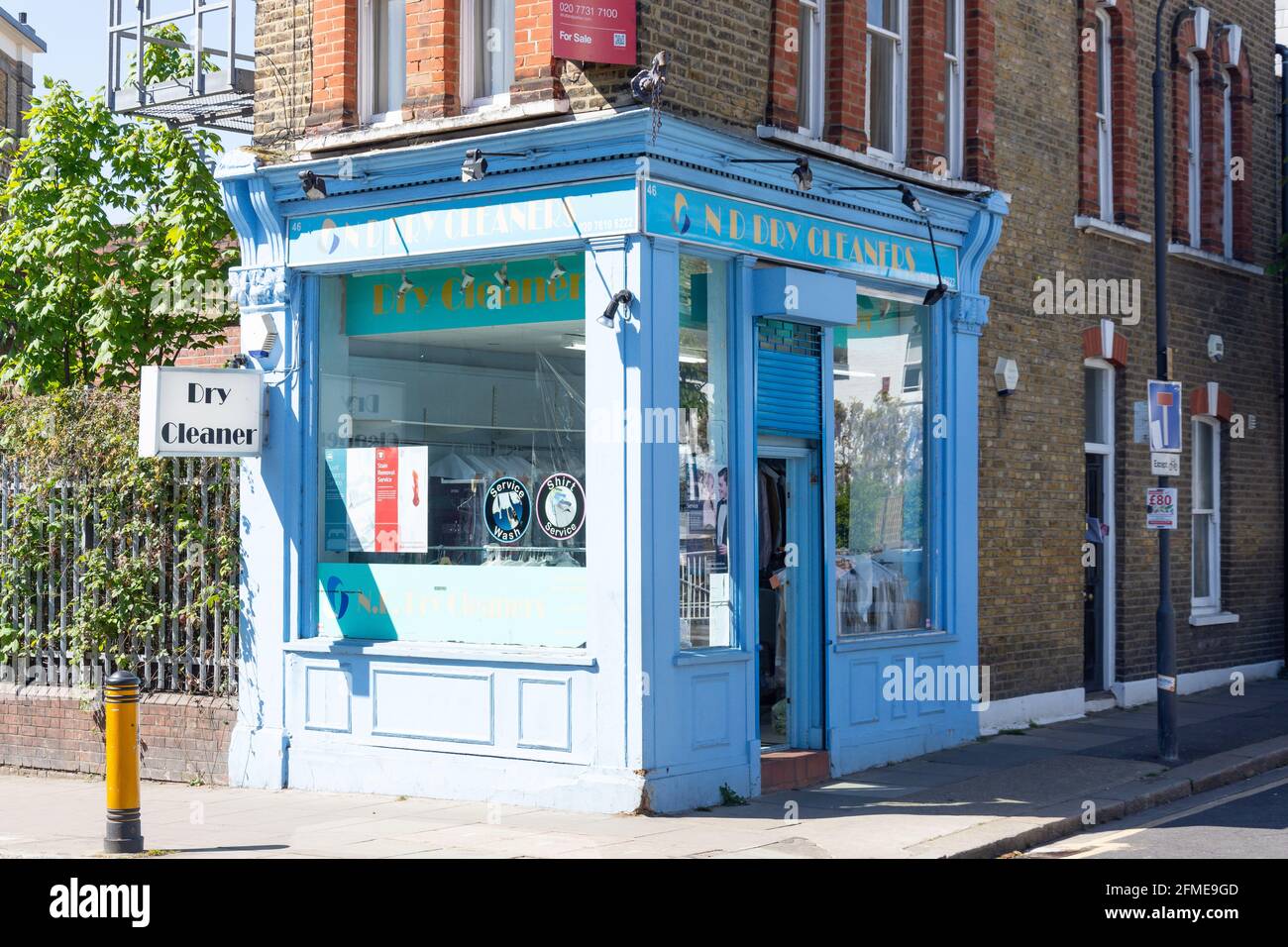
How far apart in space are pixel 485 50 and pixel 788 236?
2.74 metres

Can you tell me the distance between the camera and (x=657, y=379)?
10.8m

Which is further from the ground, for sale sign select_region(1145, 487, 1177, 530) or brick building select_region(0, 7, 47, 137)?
brick building select_region(0, 7, 47, 137)

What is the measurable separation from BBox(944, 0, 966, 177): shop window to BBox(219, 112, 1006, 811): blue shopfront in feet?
4.10

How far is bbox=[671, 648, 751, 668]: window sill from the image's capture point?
10.9 m

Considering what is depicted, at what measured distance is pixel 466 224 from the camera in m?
11.4

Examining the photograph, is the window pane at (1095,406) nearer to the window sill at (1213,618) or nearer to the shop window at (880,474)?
the window sill at (1213,618)

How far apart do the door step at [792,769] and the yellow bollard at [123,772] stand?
15.0 ft

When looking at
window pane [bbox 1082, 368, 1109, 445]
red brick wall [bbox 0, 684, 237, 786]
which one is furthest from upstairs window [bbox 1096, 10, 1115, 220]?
red brick wall [bbox 0, 684, 237, 786]

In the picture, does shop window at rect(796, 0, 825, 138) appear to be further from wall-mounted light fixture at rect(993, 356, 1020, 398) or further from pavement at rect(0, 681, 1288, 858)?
pavement at rect(0, 681, 1288, 858)

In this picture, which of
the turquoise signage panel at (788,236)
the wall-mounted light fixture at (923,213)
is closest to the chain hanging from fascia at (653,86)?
the turquoise signage panel at (788,236)

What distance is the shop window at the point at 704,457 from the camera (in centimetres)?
1131

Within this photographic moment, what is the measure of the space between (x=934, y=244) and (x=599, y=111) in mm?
4064

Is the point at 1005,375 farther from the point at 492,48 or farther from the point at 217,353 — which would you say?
the point at 217,353

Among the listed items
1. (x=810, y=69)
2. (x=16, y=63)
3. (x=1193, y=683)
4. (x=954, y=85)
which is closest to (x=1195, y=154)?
(x=954, y=85)
